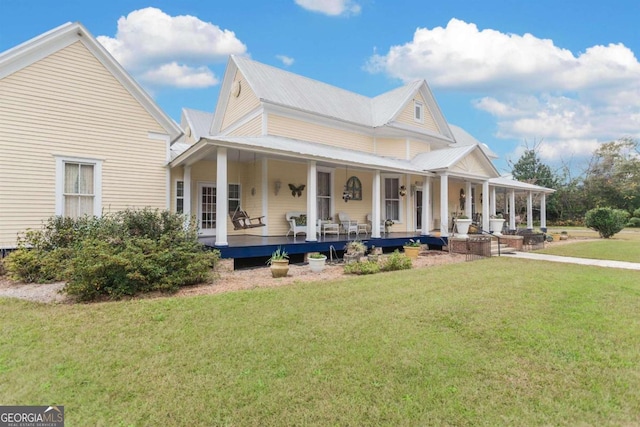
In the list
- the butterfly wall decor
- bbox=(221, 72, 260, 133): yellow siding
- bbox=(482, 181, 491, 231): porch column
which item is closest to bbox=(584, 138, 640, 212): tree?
bbox=(482, 181, 491, 231): porch column

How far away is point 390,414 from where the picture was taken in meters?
2.85

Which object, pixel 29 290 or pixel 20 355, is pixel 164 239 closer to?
pixel 29 290

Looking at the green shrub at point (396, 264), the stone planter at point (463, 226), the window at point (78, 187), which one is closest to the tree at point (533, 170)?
the stone planter at point (463, 226)

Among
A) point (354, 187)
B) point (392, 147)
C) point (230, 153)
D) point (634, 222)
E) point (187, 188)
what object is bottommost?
point (634, 222)

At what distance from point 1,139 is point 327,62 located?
16.8 m

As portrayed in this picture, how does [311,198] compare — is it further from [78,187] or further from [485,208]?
[485,208]

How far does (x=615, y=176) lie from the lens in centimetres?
3600

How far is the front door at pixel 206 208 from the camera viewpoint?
12945 millimetres

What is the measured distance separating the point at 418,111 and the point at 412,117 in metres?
0.64

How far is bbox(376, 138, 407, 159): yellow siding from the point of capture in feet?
54.4

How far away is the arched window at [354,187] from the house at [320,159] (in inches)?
1.7

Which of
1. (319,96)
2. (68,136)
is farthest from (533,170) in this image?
(68,136)

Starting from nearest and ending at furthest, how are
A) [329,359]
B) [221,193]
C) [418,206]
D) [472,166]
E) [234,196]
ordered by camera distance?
[329,359]
[221,193]
[234,196]
[472,166]
[418,206]

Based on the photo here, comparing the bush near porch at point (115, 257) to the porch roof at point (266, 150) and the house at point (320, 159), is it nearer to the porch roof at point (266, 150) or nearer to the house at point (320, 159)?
the house at point (320, 159)
